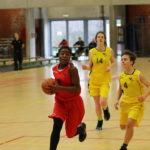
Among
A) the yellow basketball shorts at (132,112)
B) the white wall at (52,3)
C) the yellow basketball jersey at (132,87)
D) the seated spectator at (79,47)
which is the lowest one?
the yellow basketball shorts at (132,112)

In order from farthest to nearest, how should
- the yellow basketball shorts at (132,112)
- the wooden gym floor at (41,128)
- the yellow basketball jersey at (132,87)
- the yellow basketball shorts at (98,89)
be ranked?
1. the yellow basketball shorts at (98,89)
2. the wooden gym floor at (41,128)
3. the yellow basketball jersey at (132,87)
4. the yellow basketball shorts at (132,112)

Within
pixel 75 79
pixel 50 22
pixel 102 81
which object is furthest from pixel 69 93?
pixel 50 22

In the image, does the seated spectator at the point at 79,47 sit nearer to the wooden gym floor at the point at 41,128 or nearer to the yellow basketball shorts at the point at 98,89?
the wooden gym floor at the point at 41,128

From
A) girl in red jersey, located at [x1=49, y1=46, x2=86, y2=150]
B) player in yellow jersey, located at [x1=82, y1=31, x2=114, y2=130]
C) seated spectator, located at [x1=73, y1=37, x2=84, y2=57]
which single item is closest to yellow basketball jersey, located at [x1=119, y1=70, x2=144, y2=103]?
girl in red jersey, located at [x1=49, y1=46, x2=86, y2=150]

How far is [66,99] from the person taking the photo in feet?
20.6

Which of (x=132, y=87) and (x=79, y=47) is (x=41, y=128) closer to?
(x=132, y=87)

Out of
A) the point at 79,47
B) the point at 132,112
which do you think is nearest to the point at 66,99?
the point at 132,112

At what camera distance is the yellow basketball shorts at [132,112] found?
664 centimetres

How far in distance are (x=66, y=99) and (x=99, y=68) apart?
249 cm

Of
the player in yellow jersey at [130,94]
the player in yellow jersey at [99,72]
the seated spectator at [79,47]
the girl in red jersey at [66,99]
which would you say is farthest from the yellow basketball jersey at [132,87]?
the seated spectator at [79,47]

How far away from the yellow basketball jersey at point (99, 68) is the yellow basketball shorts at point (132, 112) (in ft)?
5.97

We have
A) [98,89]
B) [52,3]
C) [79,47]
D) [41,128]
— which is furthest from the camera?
[79,47]

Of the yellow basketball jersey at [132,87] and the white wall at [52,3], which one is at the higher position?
the white wall at [52,3]

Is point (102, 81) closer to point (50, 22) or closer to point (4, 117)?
point (4, 117)
